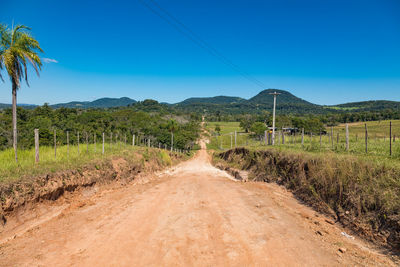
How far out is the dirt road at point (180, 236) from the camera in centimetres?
425

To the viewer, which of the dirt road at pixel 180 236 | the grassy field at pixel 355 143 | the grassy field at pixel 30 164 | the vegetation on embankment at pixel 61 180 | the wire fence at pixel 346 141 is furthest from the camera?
the wire fence at pixel 346 141

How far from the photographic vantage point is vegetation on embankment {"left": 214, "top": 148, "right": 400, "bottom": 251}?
17.1 ft

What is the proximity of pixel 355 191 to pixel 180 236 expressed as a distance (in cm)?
524

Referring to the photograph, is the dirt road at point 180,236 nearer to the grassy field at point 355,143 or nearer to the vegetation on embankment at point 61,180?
the vegetation on embankment at point 61,180

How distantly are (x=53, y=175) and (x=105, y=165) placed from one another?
347 cm

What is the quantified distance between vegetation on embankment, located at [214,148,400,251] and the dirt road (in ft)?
1.64

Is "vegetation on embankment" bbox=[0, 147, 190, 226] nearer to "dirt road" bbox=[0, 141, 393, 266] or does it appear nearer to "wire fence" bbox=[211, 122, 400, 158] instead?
"dirt road" bbox=[0, 141, 393, 266]

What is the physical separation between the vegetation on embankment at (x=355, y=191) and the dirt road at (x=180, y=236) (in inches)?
19.6

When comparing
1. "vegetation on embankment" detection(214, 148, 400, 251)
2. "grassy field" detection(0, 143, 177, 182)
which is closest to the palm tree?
"grassy field" detection(0, 143, 177, 182)

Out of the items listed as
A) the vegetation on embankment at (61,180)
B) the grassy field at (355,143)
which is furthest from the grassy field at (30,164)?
the grassy field at (355,143)

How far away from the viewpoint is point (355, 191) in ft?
21.0

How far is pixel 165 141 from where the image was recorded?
170 feet

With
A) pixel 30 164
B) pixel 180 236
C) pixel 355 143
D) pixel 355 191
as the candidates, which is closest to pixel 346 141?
pixel 355 143

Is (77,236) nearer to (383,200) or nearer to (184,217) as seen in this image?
(184,217)
